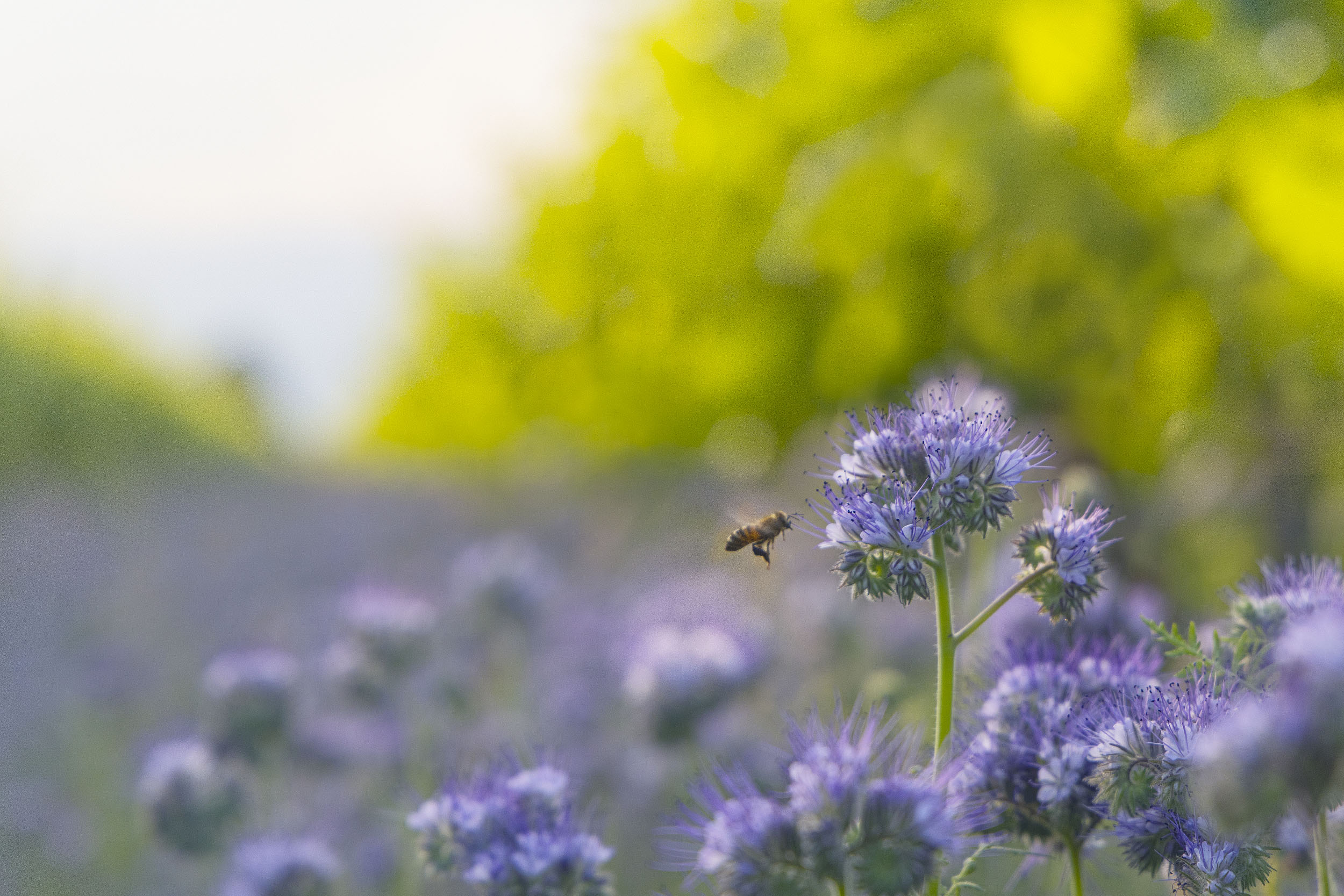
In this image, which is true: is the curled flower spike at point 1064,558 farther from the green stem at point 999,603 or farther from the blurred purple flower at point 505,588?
the blurred purple flower at point 505,588

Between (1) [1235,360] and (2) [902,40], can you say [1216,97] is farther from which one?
(2) [902,40]

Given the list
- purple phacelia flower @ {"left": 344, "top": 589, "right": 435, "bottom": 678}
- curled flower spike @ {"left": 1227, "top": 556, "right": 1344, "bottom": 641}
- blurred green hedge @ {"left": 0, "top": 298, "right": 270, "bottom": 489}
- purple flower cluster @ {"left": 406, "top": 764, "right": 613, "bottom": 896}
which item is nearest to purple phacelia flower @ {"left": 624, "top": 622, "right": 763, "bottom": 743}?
purple phacelia flower @ {"left": 344, "top": 589, "right": 435, "bottom": 678}

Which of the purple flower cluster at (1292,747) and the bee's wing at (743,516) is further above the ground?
the bee's wing at (743,516)

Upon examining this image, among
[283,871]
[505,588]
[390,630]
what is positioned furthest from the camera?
[505,588]

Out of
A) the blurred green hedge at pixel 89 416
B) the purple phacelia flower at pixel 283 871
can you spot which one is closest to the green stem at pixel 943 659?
the purple phacelia flower at pixel 283 871

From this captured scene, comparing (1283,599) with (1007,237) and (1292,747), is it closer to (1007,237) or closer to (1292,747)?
(1292,747)

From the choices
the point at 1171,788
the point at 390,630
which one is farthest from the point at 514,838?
the point at 390,630
